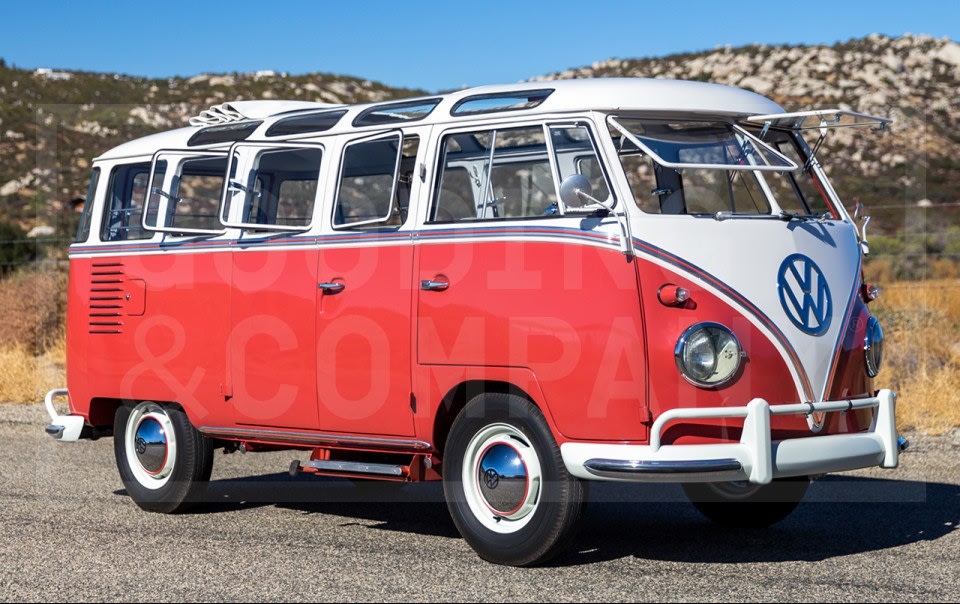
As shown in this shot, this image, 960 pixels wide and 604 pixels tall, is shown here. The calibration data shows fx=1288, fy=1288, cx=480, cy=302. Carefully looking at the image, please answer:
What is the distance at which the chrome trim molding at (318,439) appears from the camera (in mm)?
7574

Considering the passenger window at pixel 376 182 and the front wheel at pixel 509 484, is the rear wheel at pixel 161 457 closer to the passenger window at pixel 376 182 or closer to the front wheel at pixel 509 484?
the passenger window at pixel 376 182

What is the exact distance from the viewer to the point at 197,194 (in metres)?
10.1

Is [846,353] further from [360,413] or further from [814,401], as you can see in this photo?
[360,413]

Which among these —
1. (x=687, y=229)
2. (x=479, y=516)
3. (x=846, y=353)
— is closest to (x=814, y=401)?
(x=846, y=353)

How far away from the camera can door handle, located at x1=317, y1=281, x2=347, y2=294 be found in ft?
25.7

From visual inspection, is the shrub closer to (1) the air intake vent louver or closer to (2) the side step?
(1) the air intake vent louver

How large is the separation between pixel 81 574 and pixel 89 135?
34538 mm

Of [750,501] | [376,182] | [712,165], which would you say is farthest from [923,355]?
[712,165]

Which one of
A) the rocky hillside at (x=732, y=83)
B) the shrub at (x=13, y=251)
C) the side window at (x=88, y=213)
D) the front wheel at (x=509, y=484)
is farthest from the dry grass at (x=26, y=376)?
the rocky hillside at (x=732, y=83)

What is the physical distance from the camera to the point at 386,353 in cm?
758

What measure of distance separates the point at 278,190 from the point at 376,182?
3.24ft

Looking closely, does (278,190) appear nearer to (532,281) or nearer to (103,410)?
(103,410)

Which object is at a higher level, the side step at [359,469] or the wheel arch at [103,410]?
the wheel arch at [103,410]

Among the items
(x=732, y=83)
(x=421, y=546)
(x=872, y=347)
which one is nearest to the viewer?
(x=872, y=347)
